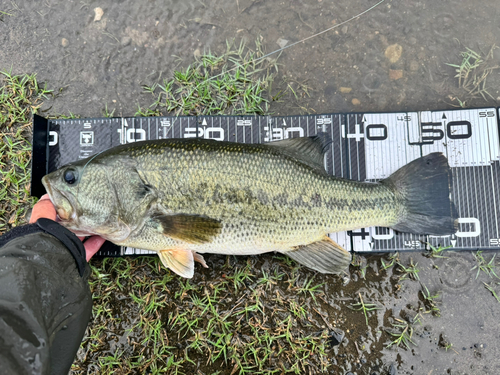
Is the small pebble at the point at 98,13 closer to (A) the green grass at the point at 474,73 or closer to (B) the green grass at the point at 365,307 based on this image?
(A) the green grass at the point at 474,73

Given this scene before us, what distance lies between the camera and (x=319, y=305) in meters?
3.24

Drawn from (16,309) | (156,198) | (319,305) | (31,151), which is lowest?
(319,305)

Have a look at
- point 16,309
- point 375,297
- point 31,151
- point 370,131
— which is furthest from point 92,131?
point 375,297

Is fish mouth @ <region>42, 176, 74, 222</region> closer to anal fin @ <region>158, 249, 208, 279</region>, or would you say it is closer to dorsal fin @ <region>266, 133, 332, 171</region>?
anal fin @ <region>158, 249, 208, 279</region>

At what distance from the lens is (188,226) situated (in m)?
2.70

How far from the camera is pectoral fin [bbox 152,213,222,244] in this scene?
2.69 m

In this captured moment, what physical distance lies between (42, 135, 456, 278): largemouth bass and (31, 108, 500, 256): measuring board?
28 cm

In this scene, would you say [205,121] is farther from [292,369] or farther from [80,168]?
[292,369]

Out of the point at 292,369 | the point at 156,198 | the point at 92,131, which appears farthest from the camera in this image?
the point at 92,131

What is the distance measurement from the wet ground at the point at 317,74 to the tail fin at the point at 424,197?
1.45ft

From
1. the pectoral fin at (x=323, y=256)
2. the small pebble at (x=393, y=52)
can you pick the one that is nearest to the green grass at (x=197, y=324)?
the pectoral fin at (x=323, y=256)

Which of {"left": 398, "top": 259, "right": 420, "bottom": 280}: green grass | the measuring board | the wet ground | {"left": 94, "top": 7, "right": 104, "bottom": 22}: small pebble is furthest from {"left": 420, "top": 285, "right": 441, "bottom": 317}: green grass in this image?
{"left": 94, "top": 7, "right": 104, "bottom": 22}: small pebble

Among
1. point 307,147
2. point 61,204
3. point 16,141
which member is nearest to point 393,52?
point 307,147

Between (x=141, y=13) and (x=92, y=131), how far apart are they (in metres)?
1.35
